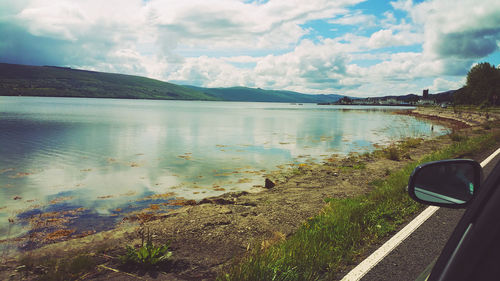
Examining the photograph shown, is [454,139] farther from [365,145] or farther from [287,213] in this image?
[287,213]

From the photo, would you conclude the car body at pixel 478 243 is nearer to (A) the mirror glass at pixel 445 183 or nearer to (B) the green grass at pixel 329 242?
(A) the mirror glass at pixel 445 183

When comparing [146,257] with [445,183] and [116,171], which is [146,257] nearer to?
[445,183]

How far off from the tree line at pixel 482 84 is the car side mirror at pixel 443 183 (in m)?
94.2

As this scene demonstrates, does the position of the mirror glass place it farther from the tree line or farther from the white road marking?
the tree line

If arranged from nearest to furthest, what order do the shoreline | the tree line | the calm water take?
the shoreline, the calm water, the tree line

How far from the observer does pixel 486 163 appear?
11180 mm

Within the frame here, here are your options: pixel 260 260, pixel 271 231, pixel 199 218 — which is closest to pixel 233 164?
pixel 199 218

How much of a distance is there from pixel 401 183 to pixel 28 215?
1208 cm

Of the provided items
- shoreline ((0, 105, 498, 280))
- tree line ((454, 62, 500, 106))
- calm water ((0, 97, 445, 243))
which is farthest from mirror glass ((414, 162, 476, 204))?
tree line ((454, 62, 500, 106))

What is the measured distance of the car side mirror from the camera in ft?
7.39

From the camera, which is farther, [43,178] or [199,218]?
[43,178]

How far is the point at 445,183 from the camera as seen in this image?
2398mm

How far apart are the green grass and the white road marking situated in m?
0.20

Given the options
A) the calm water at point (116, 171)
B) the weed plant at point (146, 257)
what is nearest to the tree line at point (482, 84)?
the calm water at point (116, 171)
